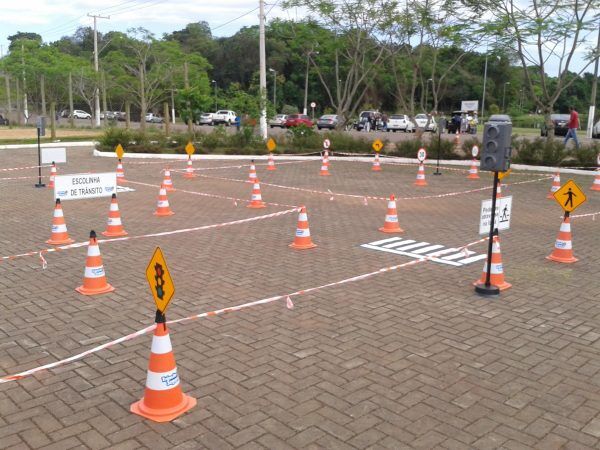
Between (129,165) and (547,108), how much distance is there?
52.4 ft

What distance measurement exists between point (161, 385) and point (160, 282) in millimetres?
732

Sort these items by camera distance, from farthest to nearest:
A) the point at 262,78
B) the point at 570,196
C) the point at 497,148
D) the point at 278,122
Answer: the point at 278,122 → the point at 262,78 → the point at 570,196 → the point at 497,148

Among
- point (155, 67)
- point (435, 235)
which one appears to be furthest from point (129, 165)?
point (155, 67)

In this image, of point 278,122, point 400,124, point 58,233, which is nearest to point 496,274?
point 58,233

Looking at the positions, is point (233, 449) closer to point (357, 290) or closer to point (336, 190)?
point (357, 290)

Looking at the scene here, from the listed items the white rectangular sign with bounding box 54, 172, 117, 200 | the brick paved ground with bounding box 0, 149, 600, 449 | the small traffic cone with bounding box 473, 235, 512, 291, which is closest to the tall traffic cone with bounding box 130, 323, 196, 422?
the brick paved ground with bounding box 0, 149, 600, 449

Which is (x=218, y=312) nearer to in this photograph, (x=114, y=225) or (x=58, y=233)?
(x=58, y=233)

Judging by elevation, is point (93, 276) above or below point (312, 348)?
above

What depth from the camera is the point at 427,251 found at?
9.24 metres

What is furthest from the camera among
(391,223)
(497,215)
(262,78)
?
(262,78)

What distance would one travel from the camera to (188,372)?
489 centimetres

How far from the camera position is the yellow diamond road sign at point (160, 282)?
13.5ft

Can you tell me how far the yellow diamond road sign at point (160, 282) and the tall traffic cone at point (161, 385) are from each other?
0.53ft

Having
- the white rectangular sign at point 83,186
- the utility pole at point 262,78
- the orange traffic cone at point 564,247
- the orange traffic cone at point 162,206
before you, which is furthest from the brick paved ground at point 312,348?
the utility pole at point 262,78
